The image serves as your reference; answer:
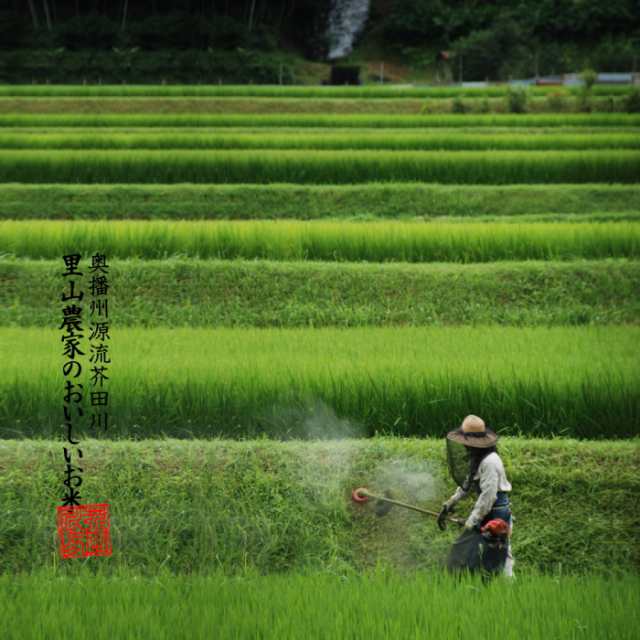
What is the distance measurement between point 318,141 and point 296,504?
12.4 meters

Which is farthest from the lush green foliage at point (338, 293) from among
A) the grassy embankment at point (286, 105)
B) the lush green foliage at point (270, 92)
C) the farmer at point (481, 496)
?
the lush green foliage at point (270, 92)

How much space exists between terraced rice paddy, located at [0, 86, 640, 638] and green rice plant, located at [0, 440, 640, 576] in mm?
14

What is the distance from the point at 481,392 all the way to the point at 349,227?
15.2 feet

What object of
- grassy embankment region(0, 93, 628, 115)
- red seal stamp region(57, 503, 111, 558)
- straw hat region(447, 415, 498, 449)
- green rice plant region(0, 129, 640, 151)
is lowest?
red seal stamp region(57, 503, 111, 558)

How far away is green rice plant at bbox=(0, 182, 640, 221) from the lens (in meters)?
12.7

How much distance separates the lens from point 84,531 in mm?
4512

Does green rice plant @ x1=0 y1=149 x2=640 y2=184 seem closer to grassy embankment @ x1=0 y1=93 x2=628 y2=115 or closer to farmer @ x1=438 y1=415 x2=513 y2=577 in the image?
grassy embankment @ x1=0 y1=93 x2=628 y2=115

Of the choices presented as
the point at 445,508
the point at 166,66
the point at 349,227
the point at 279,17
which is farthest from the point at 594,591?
the point at 279,17

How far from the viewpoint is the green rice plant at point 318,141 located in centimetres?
1628

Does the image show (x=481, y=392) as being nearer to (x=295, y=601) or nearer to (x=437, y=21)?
(x=295, y=601)

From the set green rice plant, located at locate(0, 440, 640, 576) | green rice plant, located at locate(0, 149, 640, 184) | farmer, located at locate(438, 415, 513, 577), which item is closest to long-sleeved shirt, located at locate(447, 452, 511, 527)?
farmer, located at locate(438, 415, 513, 577)

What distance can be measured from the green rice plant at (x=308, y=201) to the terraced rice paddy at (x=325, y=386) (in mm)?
37

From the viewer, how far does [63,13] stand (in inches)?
1361

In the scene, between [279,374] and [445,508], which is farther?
[279,374]
